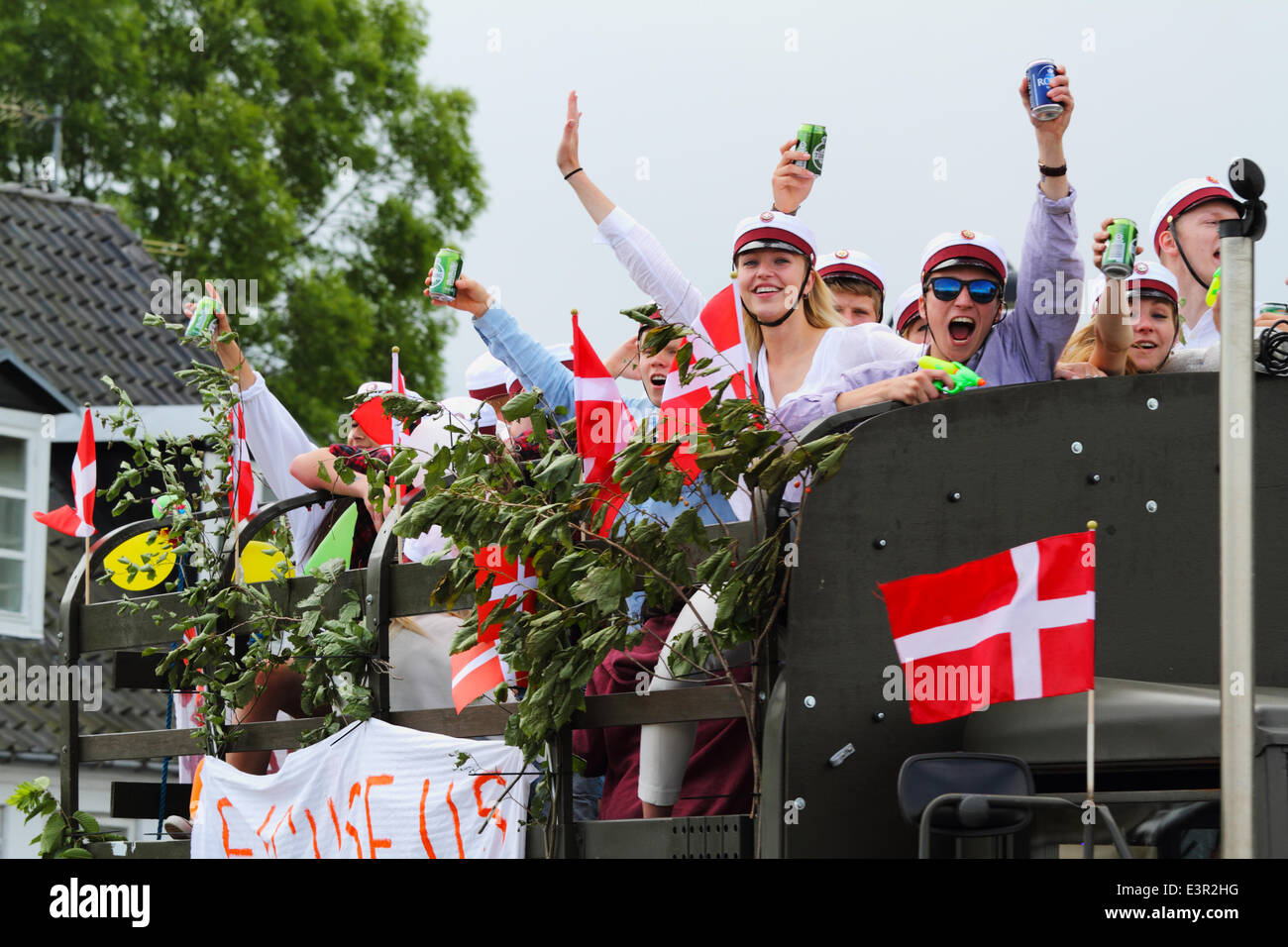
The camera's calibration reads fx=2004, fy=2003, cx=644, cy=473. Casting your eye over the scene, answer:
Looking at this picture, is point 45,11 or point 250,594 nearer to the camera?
point 250,594

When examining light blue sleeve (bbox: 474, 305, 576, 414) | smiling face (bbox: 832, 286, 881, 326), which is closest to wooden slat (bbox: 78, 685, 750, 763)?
light blue sleeve (bbox: 474, 305, 576, 414)

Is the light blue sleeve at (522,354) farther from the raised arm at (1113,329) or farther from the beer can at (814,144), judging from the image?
the raised arm at (1113,329)

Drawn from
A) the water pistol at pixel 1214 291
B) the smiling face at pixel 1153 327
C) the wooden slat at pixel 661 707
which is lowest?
the wooden slat at pixel 661 707

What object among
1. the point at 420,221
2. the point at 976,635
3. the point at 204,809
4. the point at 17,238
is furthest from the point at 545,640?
the point at 420,221

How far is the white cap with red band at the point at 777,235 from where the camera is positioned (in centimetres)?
554

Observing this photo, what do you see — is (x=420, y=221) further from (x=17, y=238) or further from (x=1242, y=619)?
(x=1242, y=619)

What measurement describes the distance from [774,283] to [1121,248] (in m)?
1.20

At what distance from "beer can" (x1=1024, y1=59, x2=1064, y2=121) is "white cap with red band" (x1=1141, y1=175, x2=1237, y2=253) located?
3.30 feet

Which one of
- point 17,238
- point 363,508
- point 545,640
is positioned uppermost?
point 17,238

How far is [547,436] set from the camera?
509cm

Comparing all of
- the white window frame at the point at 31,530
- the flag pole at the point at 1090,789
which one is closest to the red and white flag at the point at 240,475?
the flag pole at the point at 1090,789

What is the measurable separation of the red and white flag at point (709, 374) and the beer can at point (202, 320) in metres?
2.22

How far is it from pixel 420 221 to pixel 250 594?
906 inches

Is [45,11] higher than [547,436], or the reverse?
[45,11]
